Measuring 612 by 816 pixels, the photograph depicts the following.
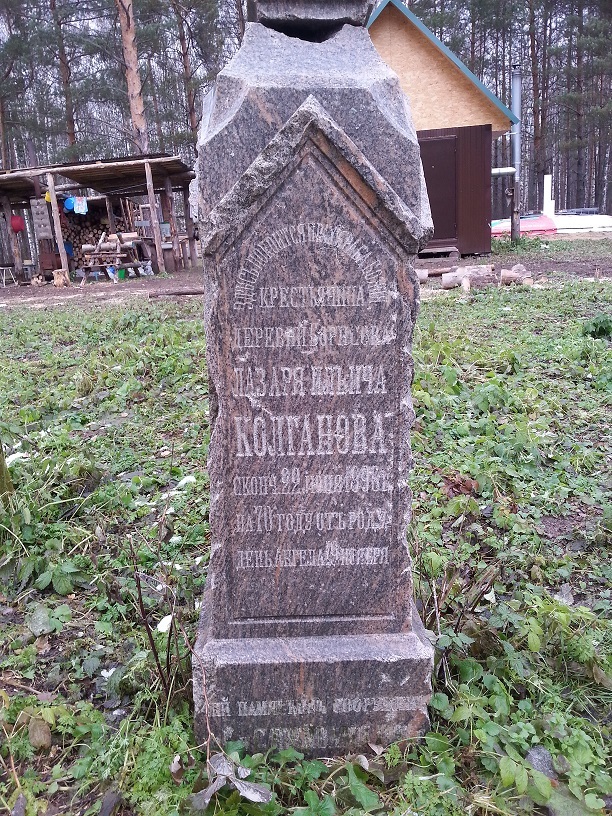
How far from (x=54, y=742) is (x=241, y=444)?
118 centimetres

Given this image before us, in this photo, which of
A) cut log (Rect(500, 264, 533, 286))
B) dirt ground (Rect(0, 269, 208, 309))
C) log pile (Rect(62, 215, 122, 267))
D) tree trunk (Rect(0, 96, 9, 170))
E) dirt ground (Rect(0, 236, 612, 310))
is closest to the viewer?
cut log (Rect(500, 264, 533, 286))

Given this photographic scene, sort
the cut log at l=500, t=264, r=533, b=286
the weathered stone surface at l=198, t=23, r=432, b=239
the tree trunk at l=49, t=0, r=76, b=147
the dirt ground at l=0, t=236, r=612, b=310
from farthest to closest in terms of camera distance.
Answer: the tree trunk at l=49, t=0, r=76, b=147 → the dirt ground at l=0, t=236, r=612, b=310 → the cut log at l=500, t=264, r=533, b=286 → the weathered stone surface at l=198, t=23, r=432, b=239

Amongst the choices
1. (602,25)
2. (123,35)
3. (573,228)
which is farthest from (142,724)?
(602,25)

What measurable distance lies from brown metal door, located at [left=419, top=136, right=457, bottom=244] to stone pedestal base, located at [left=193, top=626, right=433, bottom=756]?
14046 mm

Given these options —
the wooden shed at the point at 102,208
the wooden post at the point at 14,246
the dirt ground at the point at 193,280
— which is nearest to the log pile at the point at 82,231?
the wooden shed at the point at 102,208

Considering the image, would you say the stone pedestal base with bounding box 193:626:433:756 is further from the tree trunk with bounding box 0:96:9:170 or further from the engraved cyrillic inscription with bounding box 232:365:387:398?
the tree trunk with bounding box 0:96:9:170

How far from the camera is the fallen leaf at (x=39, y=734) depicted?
7.08 ft

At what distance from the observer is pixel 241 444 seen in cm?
216

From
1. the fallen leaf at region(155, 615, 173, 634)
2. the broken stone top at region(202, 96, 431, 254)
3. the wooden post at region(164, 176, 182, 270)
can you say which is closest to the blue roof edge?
the wooden post at region(164, 176, 182, 270)

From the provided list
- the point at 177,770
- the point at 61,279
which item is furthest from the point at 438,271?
the point at 177,770

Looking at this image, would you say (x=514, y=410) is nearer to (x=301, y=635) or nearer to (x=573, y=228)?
(x=301, y=635)

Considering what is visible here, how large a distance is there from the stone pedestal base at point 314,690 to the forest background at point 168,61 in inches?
731

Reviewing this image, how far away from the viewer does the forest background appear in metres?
23.6

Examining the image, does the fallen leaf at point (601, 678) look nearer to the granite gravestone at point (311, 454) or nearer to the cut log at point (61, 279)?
the granite gravestone at point (311, 454)
